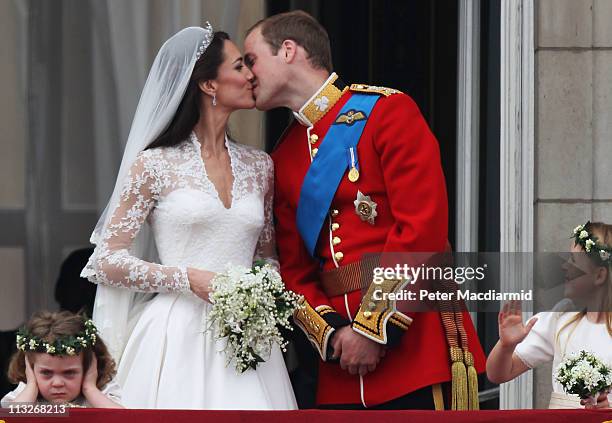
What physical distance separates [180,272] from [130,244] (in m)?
0.22

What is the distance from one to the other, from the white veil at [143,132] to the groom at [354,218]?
0.25m

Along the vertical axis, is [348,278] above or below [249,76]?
below

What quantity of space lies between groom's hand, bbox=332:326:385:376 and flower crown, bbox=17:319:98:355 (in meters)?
0.81

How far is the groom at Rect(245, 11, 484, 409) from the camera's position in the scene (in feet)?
16.8

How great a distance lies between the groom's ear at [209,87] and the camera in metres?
5.42

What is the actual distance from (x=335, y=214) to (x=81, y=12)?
1.80 metres

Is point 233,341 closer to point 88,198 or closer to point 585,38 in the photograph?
point 88,198

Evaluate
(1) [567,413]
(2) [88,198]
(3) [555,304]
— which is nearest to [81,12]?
(2) [88,198]

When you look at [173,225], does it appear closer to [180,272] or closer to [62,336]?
[180,272]

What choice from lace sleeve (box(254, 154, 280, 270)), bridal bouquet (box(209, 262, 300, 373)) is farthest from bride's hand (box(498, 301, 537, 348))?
lace sleeve (box(254, 154, 280, 270))

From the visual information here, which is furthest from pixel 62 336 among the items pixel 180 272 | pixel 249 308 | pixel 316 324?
pixel 316 324

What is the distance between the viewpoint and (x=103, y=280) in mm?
5184

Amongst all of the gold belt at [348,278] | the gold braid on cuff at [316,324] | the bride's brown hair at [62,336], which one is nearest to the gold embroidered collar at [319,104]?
the gold belt at [348,278]

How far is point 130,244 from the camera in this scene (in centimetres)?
521
